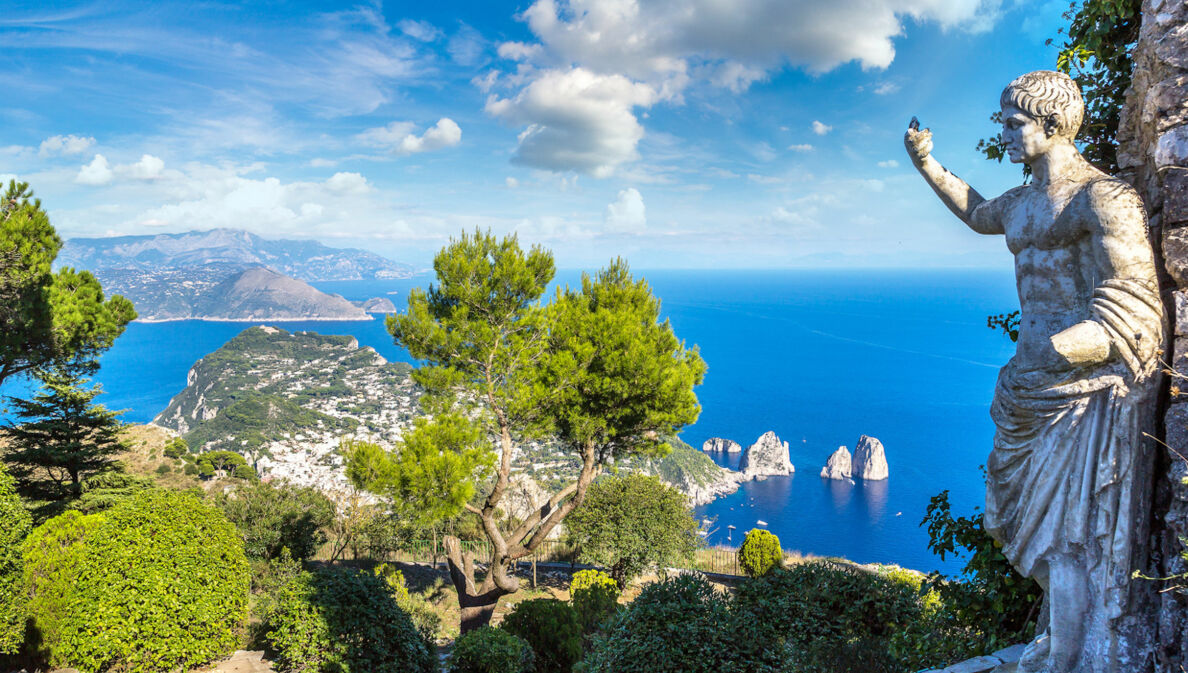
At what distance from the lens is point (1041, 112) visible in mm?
2490

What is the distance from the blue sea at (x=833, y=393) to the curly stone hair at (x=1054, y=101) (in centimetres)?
819

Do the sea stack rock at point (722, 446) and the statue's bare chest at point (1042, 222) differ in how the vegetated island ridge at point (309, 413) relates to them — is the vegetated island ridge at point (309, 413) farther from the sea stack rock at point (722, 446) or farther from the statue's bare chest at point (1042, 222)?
the statue's bare chest at point (1042, 222)

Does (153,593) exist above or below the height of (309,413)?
above

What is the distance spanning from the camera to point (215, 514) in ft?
21.0

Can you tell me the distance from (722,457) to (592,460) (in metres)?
57.3

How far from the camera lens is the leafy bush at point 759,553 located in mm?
13570

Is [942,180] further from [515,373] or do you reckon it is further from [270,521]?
[270,521]

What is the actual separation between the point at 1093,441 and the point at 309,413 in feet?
229

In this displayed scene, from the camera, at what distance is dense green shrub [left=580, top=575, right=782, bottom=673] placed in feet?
15.6

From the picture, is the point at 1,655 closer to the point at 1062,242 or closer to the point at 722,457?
the point at 1062,242

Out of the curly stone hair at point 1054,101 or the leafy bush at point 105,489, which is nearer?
the curly stone hair at point 1054,101

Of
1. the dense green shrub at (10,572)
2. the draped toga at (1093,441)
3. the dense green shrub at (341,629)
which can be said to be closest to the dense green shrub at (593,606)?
the dense green shrub at (341,629)

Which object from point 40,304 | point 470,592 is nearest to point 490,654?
point 470,592

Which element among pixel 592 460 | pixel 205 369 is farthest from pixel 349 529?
pixel 205 369
